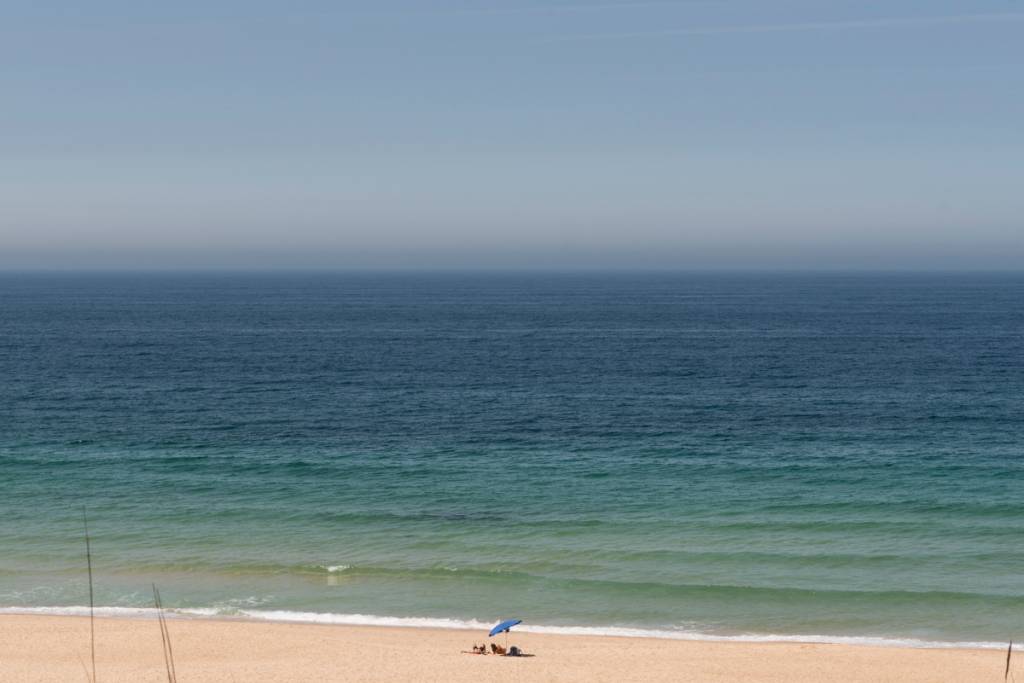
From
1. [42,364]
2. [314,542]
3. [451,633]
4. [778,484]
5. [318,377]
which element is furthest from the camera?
[42,364]

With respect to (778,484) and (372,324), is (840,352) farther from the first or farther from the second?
(372,324)

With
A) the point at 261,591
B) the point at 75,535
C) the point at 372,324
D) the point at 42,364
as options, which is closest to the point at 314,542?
the point at 261,591

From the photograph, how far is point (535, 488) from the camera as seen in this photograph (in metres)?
48.3

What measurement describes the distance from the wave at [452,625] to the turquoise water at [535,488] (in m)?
0.25

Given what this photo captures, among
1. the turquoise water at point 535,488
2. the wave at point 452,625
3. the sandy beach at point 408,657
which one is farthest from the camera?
the turquoise water at point 535,488

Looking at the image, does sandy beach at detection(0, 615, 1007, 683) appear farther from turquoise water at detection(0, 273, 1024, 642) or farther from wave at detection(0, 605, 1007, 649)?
turquoise water at detection(0, 273, 1024, 642)

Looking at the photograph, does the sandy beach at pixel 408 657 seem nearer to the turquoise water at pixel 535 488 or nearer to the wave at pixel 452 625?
the wave at pixel 452 625

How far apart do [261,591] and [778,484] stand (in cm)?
2681

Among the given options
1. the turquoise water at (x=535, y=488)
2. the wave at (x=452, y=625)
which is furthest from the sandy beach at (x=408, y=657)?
the turquoise water at (x=535, y=488)

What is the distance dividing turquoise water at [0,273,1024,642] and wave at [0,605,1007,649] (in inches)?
9.8

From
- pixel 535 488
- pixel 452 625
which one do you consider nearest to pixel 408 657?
pixel 452 625

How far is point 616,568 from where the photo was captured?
36.6 metres

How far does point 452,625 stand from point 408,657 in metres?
4.15

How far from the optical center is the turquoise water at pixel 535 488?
34.0 metres
